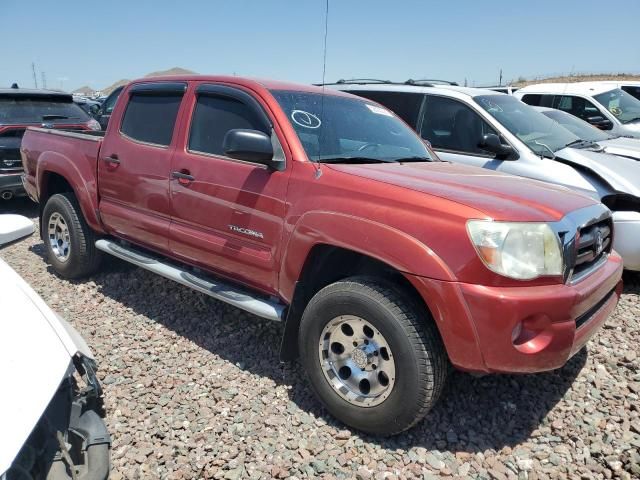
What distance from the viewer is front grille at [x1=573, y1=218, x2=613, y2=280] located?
257 centimetres

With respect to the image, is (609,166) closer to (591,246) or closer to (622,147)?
(622,147)

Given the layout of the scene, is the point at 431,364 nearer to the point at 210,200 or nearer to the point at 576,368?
the point at 576,368

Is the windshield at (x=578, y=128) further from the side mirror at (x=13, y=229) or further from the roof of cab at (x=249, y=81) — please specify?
the side mirror at (x=13, y=229)

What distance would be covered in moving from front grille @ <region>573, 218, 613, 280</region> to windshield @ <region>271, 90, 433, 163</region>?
1.25 meters

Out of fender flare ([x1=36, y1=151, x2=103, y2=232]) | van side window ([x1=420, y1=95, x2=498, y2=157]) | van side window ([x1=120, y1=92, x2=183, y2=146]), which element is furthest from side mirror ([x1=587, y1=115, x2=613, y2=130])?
fender flare ([x1=36, y1=151, x2=103, y2=232])

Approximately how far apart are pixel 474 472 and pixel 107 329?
2.81m

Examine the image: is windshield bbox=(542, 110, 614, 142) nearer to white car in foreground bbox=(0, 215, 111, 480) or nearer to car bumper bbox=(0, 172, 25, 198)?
white car in foreground bbox=(0, 215, 111, 480)

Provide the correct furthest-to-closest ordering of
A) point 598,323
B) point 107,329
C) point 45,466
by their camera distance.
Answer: point 107,329
point 598,323
point 45,466

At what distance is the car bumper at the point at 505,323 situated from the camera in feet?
7.33

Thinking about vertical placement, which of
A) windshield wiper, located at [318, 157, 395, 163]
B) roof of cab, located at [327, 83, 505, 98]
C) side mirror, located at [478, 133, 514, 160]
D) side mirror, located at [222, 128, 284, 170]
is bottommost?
side mirror, located at [478, 133, 514, 160]

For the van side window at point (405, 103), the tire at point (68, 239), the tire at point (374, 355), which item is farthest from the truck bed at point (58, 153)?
the van side window at point (405, 103)

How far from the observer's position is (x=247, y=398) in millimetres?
2994

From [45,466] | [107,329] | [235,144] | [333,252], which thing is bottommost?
[107,329]

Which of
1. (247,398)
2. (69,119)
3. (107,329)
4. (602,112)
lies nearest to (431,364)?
(247,398)
